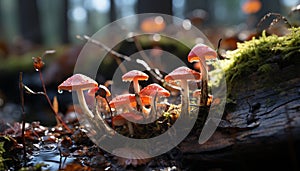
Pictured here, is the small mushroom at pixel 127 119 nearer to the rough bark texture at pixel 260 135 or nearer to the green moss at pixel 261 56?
the rough bark texture at pixel 260 135

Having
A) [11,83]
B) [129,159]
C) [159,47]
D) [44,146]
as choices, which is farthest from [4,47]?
[129,159]

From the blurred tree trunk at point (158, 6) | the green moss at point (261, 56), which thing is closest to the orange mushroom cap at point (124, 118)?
the green moss at point (261, 56)

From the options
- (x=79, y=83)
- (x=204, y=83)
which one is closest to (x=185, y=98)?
(x=204, y=83)

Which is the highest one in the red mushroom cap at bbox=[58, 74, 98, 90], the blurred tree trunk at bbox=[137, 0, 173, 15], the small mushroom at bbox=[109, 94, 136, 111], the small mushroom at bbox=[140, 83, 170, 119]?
the blurred tree trunk at bbox=[137, 0, 173, 15]

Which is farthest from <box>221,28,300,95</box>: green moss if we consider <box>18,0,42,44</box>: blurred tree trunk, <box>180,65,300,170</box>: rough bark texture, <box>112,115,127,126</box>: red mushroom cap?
<box>18,0,42,44</box>: blurred tree trunk

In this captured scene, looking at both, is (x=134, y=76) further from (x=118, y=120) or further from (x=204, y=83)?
(x=204, y=83)

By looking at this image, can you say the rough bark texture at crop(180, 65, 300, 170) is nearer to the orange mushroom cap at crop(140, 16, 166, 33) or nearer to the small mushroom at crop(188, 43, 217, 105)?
the small mushroom at crop(188, 43, 217, 105)

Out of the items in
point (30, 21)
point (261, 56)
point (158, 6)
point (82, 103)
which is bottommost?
point (82, 103)
